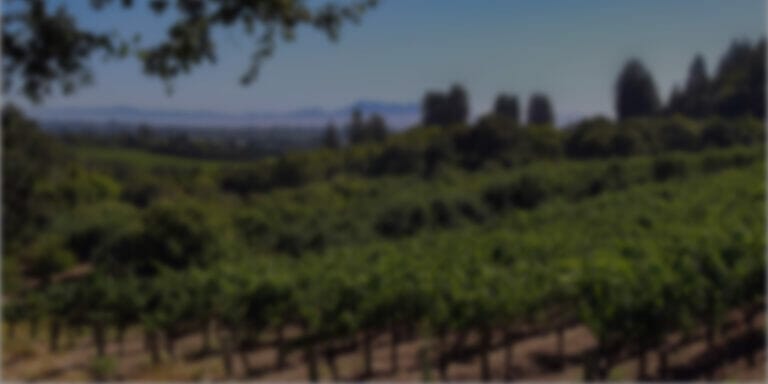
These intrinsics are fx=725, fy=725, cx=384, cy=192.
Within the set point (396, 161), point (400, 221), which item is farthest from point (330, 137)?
point (400, 221)

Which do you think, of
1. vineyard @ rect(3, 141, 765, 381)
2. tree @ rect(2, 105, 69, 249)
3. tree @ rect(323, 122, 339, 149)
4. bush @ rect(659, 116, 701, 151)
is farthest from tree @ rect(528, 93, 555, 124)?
tree @ rect(2, 105, 69, 249)

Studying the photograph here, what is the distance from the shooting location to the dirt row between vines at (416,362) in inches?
354

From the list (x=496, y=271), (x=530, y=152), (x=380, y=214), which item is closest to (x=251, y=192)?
(x=380, y=214)

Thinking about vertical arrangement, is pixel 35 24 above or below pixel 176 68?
above

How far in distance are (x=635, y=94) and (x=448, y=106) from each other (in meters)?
9.73

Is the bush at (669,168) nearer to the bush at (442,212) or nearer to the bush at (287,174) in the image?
the bush at (442,212)

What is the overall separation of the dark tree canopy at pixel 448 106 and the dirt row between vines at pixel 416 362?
27.6 m

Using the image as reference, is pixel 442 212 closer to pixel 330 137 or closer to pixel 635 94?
pixel 330 137

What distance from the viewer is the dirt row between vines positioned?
29.5 feet

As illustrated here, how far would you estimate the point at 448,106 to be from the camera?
3994 centimetres

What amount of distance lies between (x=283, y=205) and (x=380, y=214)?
5.66 m

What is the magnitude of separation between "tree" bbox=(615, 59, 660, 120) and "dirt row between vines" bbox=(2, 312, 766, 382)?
24132 mm

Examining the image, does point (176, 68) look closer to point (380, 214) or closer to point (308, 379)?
point (308, 379)

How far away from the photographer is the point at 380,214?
2902cm
